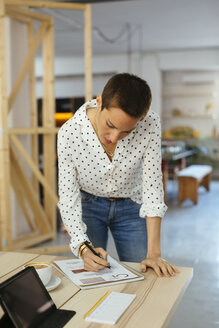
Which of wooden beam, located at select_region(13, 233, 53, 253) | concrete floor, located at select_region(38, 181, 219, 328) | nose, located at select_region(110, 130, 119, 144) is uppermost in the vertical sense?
nose, located at select_region(110, 130, 119, 144)

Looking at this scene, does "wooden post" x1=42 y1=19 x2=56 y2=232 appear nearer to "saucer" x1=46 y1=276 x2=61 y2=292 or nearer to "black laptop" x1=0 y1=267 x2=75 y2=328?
"saucer" x1=46 y1=276 x2=61 y2=292

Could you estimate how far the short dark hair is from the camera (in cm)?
132

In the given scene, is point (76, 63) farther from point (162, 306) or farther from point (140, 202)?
point (162, 306)

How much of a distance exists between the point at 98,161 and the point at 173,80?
9.09 meters

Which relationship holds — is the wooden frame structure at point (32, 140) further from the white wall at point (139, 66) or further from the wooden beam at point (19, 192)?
the white wall at point (139, 66)

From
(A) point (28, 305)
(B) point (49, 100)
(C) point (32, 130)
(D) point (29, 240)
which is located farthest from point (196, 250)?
(A) point (28, 305)

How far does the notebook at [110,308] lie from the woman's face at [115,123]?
516 mm

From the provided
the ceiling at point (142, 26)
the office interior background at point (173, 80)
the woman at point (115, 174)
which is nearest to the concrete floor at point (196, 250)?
the office interior background at point (173, 80)

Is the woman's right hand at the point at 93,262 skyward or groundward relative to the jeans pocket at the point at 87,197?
groundward

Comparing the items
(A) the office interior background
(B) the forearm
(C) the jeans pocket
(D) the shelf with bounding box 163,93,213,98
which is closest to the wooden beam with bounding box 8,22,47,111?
(A) the office interior background

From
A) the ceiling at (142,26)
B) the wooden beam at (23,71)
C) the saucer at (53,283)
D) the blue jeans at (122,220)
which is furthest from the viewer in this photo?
the ceiling at (142,26)

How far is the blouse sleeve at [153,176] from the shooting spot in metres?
1.66

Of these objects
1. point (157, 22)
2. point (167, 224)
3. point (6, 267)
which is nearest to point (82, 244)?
point (6, 267)

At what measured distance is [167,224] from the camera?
17.7 ft
